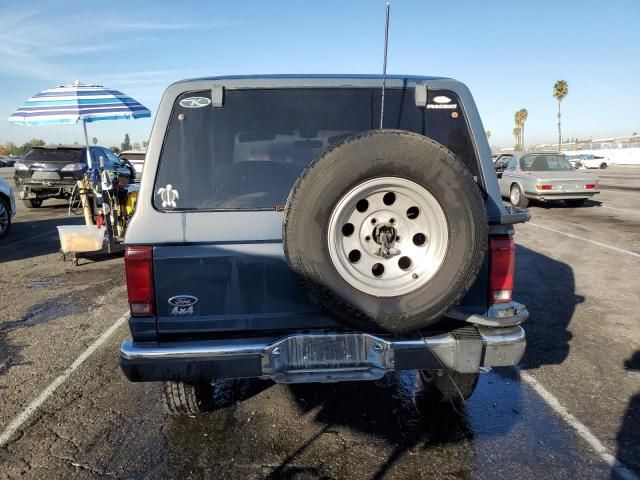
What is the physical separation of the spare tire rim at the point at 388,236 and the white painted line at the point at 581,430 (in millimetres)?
1524

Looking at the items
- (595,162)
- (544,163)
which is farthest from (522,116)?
(544,163)

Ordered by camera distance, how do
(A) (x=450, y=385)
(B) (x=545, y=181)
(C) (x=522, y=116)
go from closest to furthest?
(A) (x=450, y=385) < (B) (x=545, y=181) < (C) (x=522, y=116)

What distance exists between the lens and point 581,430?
283cm

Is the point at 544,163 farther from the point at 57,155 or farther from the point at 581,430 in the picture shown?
the point at 57,155

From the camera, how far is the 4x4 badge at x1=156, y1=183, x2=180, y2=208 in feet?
7.82

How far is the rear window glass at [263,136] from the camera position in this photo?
2.42 metres

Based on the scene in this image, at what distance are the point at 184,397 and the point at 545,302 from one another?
14.1ft

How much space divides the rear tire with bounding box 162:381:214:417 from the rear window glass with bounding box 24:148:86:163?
12.0m

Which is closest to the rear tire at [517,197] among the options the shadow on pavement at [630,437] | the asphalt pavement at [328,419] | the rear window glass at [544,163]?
the rear window glass at [544,163]

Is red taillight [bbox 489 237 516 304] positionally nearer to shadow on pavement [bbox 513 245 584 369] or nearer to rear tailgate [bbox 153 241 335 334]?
rear tailgate [bbox 153 241 335 334]

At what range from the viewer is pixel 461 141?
8.57ft

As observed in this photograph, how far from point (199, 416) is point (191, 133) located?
Result: 182 cm

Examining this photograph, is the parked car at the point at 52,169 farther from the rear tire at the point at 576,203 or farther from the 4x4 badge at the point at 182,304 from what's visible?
the rear tire at the point at 576,203

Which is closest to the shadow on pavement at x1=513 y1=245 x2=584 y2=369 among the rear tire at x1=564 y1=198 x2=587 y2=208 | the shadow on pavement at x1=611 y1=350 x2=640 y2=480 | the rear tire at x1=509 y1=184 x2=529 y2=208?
the shadow on pavement at x1=611 y1=350 x2=640 y2=480
